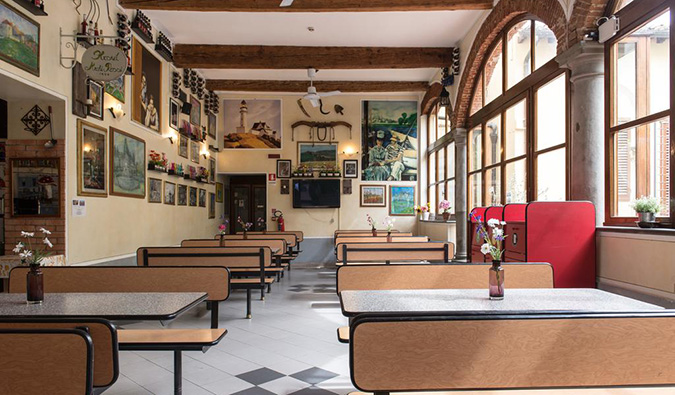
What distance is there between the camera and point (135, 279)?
12.6ft

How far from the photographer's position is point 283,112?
507 inches

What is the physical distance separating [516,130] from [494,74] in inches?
57.3

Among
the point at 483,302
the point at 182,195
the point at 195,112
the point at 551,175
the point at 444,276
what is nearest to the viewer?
the point at 483,302

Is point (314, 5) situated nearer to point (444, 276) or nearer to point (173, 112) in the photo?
point (173, 112)

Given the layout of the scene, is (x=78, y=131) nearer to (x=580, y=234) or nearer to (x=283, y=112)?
(x=580, y=234)

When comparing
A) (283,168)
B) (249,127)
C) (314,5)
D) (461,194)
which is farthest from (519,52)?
(249,127)

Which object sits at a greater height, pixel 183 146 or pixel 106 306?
pixel 183 146

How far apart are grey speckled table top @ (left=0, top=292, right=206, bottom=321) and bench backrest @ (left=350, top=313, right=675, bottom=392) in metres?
1.15

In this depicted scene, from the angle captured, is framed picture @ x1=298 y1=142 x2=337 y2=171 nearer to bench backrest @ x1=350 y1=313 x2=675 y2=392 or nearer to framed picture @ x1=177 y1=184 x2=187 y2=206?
framed picture @ x1=177 y1=184 x2=187 y2=206

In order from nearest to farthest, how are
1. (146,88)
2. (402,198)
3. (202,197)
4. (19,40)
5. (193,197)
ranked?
(19,40), (146,88), (193,197), (202,197), (402,198)

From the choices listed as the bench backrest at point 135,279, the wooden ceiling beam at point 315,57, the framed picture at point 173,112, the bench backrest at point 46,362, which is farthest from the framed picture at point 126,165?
the bench backrest at point 46,362

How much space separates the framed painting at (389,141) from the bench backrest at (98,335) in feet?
36.4

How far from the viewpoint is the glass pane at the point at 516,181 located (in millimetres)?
6672

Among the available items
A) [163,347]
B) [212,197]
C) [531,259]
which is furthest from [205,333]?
[212,197]
